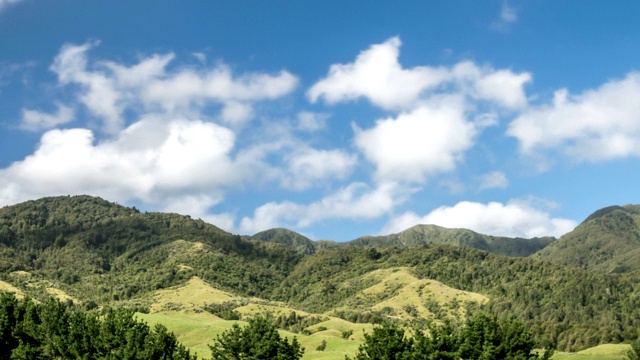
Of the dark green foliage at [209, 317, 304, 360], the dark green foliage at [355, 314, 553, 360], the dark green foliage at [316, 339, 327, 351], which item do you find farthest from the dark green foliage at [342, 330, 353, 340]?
the dark green foliage at [209, 317, 304, 360]

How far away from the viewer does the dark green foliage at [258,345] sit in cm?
5556

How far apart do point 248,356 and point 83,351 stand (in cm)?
1911

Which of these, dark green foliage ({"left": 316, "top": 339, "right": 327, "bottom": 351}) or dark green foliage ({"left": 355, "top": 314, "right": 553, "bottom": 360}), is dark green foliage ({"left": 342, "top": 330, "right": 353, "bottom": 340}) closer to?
dark green foliage ({"left": 316, "top": 339, "right": 327, "bottom": 351})

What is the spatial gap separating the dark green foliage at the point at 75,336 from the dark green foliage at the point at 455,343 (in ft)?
56.7

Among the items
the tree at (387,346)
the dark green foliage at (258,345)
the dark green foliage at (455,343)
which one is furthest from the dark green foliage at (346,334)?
the tree at (387,346)

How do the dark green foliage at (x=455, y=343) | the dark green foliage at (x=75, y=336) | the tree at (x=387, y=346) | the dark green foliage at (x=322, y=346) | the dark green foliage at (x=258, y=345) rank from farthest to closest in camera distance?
1. the dark green foliage at (x=322, y=346)
2. the dark green foliage at (x=75, y=336)
3. the dark green foliage at (x=258, y=345)
4. the dark green foliage at (x=455, y=343)
5. the tree at (x=387, y=346)

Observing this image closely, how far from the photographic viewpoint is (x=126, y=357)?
5656cm

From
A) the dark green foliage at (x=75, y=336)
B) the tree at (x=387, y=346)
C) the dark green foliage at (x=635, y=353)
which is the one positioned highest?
the dark green foliage at (x=75, y=336)

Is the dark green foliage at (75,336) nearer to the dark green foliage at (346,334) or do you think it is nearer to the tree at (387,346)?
the tree at (387,346)

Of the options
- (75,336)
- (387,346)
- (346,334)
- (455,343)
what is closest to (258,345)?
(387,346)

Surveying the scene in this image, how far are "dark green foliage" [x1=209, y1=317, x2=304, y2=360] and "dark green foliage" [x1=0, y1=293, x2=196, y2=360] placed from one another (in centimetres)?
395

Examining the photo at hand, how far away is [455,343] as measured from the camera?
53656 millimetres

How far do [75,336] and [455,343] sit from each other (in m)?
38.5

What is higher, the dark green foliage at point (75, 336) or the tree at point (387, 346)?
the dark green foliage at point (75, 336)
